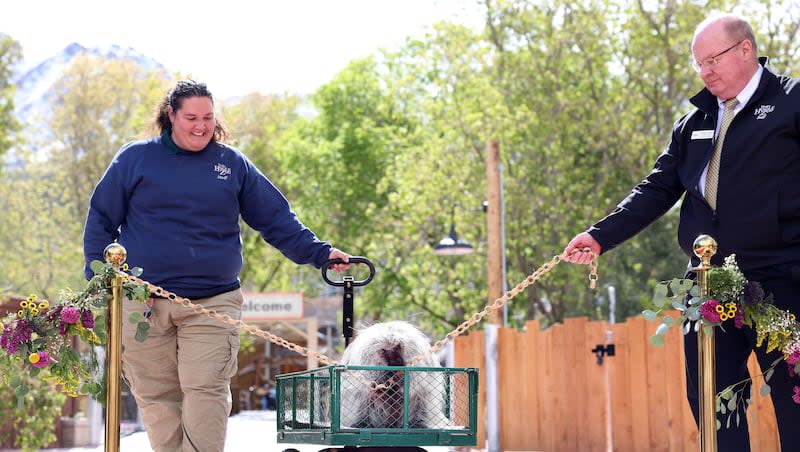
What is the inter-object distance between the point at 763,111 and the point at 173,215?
2707mm

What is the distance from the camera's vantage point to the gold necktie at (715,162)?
16.7 ft

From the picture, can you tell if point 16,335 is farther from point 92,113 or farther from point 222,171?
point 92,113

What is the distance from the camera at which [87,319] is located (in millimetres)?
5062

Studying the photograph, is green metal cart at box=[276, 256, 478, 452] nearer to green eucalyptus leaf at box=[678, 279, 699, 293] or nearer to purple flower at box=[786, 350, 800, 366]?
green eucalyptus leaf at box=[678, 279, 699, 293]

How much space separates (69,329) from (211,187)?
3.78 ft

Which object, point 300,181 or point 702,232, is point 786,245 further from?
point 300,181

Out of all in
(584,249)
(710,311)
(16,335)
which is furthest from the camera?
(584,249)

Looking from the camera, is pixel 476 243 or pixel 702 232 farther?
pixel 476 243

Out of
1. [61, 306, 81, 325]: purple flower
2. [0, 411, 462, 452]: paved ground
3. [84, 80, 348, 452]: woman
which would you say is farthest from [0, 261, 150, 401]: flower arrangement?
[0, 411, 462, 452]: paved ground

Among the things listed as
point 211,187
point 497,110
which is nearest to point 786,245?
point 211,187

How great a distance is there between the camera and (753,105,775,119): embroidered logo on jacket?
197 inches

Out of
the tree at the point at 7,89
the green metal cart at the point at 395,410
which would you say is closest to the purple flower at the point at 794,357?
the green metal cart at the point at 395,410

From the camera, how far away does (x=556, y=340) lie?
13.4m

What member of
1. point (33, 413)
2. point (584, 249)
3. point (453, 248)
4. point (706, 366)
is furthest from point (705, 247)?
point (453, 248)
